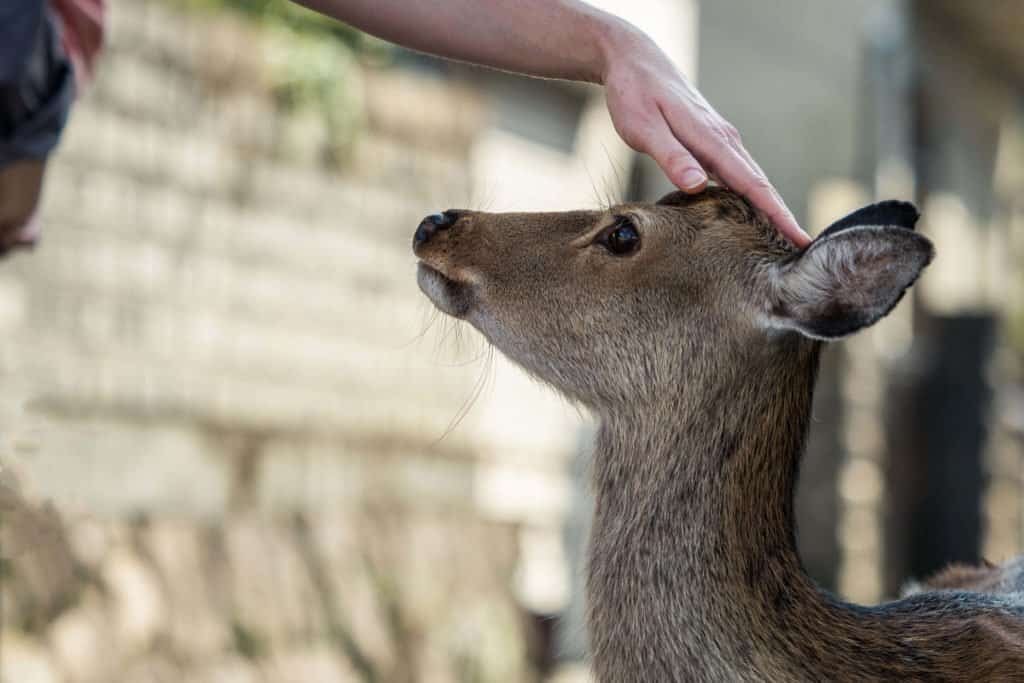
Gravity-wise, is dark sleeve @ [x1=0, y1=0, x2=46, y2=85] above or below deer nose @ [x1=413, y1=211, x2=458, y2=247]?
above

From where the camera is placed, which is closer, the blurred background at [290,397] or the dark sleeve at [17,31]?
the dark sleeve at [17,31]

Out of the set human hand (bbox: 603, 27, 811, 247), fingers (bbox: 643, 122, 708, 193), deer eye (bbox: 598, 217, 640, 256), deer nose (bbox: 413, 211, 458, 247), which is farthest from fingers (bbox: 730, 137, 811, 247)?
deer nose (bbox: 413, 211, 458, 247)

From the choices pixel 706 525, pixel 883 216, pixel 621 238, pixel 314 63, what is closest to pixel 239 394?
pixel 314 63

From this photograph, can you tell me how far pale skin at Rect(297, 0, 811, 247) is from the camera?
2895 millimetres

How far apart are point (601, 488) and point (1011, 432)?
8.57m

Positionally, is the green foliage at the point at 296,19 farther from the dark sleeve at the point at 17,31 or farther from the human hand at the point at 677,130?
the human hand at the point at 677,130

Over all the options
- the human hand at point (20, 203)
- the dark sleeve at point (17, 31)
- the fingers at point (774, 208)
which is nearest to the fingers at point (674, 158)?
the fingers at point (774, 208)

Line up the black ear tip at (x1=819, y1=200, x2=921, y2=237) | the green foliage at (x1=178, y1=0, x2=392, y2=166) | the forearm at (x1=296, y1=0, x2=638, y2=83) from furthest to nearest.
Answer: the green foliage at (x1=178, y1=0, x2=392, y2=166) < the forearm at (x1=296, y1=0, x2=638, y2=83) < the black ear tip at (x1=819, y1=200, x2=921, y2=237)

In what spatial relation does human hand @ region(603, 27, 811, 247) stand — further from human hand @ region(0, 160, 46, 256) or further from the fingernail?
human hand @ region(0, 160, 46, 256)

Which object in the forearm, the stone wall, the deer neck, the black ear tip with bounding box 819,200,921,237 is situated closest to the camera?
the black ear tip with bounding box 819,200,921,237

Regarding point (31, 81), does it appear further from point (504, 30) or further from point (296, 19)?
point (296, 19)

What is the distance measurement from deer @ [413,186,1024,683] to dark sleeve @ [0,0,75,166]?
0.92 metres

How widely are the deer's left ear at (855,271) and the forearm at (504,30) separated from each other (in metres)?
0.63

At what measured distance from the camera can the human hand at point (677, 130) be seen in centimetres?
287
